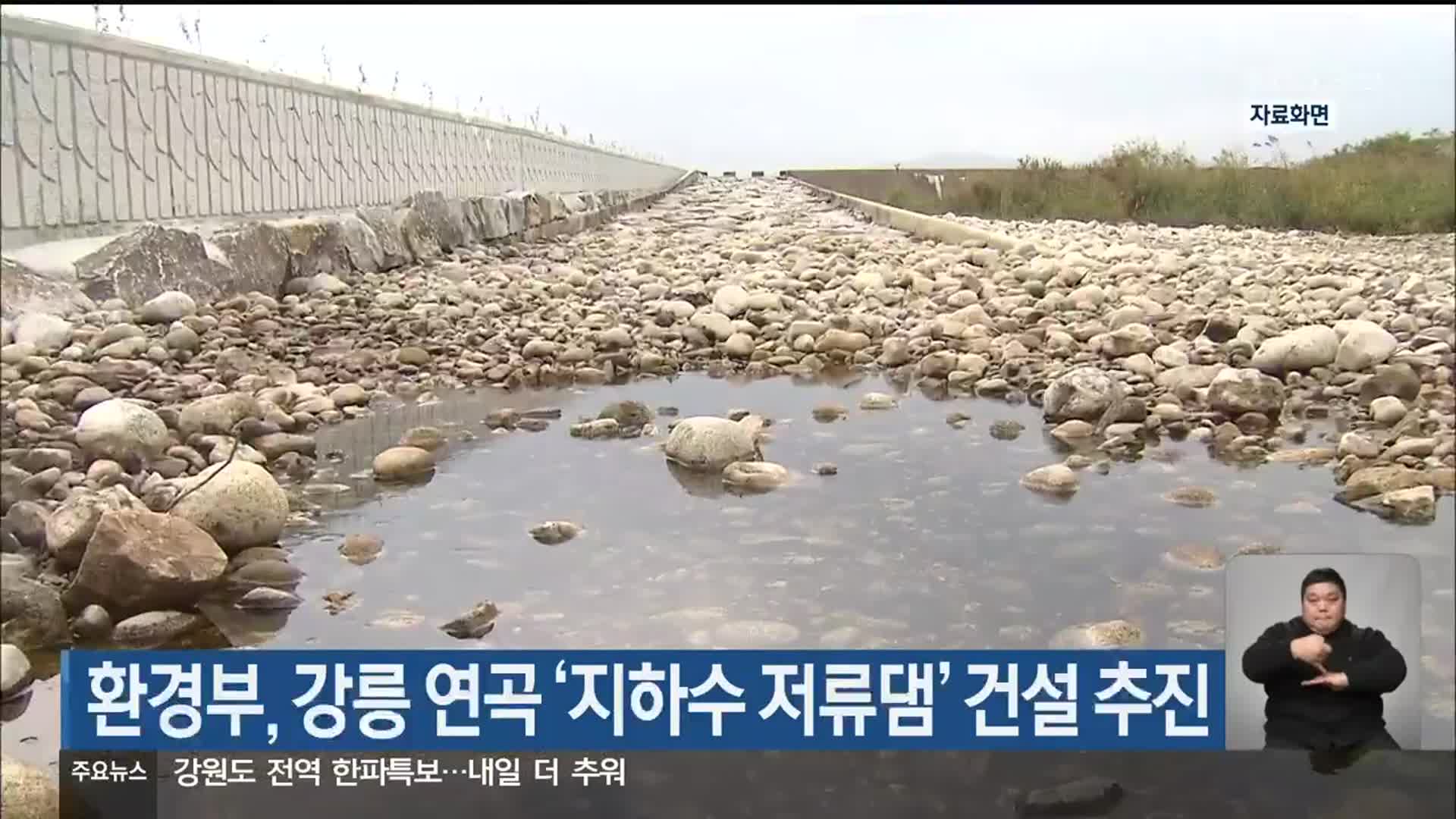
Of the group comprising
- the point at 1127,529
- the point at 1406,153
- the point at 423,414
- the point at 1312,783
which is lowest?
the point at 1312,783

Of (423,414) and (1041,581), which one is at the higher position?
(423,414)

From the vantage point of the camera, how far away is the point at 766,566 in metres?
1.31

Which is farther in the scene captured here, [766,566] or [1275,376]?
[1275,376]

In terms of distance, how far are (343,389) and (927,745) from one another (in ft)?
2.86

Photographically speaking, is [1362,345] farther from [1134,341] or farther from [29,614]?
[29,614]

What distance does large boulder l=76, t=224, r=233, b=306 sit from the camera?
1278mm

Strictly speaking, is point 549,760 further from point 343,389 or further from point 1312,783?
point 1312,783

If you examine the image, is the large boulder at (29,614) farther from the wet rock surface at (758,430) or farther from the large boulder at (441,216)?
the large boulder at (441,216)

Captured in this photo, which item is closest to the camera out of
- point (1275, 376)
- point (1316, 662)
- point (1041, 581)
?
point (1316, 662)

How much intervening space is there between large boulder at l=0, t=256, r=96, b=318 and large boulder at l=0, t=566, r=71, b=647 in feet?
0.96

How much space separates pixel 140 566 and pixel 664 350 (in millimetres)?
708

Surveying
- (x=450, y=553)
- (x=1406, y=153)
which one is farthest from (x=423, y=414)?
(x=1406, y=153)

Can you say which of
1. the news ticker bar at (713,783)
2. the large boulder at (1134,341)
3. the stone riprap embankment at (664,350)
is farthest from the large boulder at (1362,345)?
the news ticker bar at (713,783)

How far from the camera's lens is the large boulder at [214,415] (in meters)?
1.32
